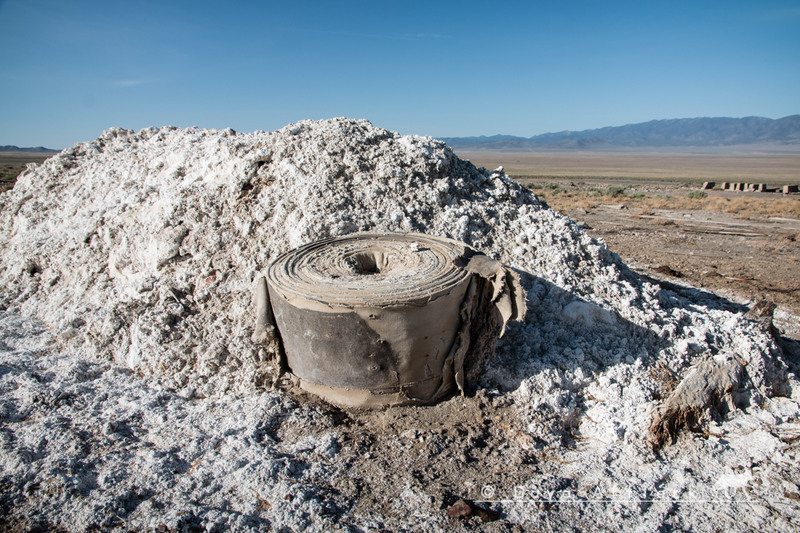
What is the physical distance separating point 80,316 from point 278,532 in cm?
342

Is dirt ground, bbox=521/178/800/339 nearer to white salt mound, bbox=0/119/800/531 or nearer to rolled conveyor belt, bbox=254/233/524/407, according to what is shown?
white salt mound, bbox=0/119/800/531

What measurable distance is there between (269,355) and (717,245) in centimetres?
1004

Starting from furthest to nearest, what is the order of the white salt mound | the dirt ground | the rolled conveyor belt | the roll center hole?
the dirt ground
the roll center hole
the rolled conveyor belt
the white salt mound

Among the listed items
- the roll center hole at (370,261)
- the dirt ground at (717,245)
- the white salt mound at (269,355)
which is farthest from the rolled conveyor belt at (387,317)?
the dirt ground at (717,245)

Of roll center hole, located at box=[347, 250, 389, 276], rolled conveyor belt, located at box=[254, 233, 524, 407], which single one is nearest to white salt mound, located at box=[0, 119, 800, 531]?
rolled conveyor belt, located at box=[254, 233, 524, 407]

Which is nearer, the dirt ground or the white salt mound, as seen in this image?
the white salt mound

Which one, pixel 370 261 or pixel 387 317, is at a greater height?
pixel 370 261

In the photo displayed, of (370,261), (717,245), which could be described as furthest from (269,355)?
(717,245)

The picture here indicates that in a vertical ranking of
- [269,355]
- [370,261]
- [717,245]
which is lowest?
[717,245]

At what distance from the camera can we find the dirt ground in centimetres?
716

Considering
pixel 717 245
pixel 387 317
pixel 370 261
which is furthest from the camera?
pixel 717 245

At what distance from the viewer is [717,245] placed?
10258 millimetres

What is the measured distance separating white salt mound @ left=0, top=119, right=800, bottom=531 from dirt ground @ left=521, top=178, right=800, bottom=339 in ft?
3.38

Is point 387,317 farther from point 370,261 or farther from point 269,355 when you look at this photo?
point 269,355
